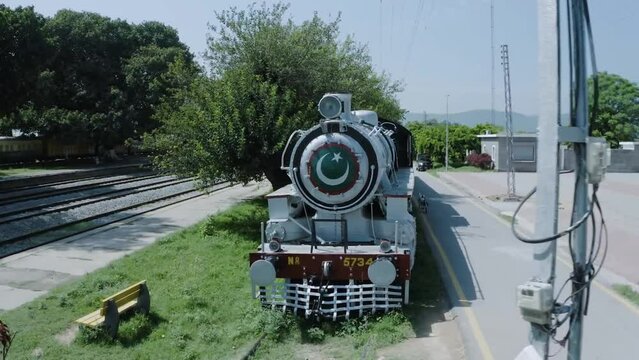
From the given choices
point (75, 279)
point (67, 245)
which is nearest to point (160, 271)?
point (75, 279)

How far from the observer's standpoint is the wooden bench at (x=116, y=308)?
7957mm

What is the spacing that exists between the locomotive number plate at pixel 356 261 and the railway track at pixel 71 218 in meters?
8.63

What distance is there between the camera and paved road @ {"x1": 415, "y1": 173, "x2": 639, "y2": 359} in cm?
725

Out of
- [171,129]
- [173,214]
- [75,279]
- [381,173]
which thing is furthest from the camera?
[173,214]

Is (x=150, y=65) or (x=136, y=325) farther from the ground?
(x=150, y=65)

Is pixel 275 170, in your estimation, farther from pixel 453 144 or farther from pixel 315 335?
pixel 453 144

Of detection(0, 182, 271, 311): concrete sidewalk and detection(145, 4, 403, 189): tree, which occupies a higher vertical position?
detection(145, 4, 403, 189): tree

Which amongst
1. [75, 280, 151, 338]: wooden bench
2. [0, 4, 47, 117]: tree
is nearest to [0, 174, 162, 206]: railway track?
[0, 4, 47, 117]: tree

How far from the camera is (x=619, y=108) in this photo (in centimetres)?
5344

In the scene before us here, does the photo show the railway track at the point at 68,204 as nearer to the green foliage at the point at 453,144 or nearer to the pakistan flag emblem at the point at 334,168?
the pakistan flag emblem at the point at 334,168

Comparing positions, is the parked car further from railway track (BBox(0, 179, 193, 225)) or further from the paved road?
the paved road

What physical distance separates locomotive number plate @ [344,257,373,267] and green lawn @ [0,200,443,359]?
29.7 inches

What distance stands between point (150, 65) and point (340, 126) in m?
35.8

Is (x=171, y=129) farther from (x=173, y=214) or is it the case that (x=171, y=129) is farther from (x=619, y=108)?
(x=619, y=108)
